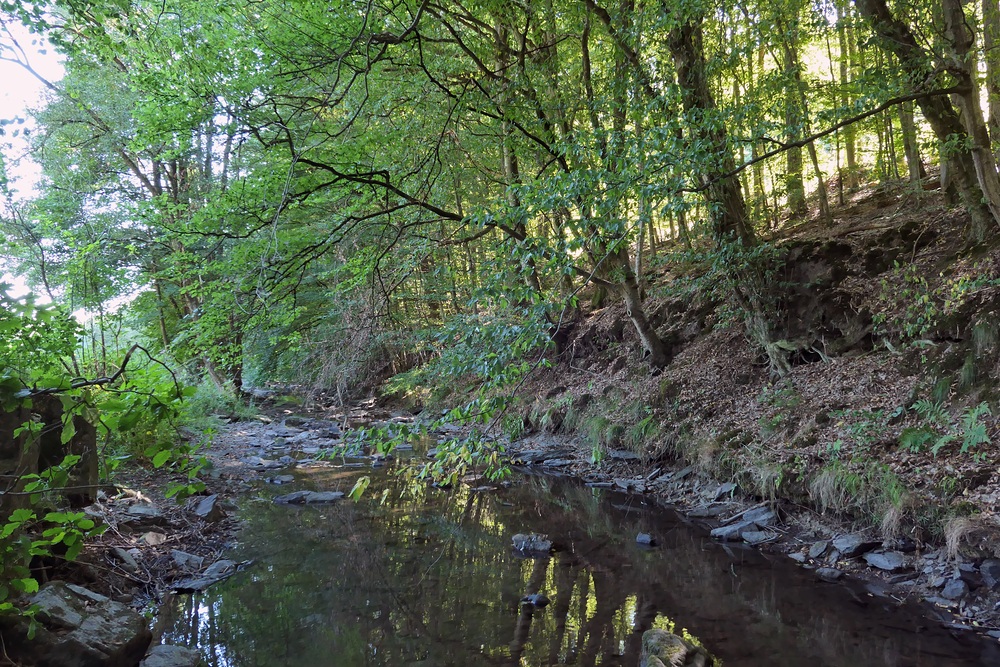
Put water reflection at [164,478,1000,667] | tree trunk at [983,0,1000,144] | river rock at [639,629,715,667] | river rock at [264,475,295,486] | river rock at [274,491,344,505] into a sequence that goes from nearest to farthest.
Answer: river rock at [639,629,715,667] → water reflection at [164,478,1000,667] → tree trunk at [983,0,1000,144] → river rock at [274,491,344,505] → river rock at [264,475,295,486]

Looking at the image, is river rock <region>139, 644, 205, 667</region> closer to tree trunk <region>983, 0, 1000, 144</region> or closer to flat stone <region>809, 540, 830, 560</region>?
flat stone <region>809, 540, 830, 560</region>

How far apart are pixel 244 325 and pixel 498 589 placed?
4469mm

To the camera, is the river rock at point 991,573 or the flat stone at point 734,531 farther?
the flat stone at point 734,531

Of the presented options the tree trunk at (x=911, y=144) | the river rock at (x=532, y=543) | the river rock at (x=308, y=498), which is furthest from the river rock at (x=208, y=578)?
the tree trunk at (x=911, y=144)

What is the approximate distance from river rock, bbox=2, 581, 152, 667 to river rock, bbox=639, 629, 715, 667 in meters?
3.87

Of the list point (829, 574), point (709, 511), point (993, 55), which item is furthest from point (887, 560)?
point (993, 55)

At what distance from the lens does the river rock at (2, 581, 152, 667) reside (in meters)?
3.81

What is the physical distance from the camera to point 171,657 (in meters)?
4.55

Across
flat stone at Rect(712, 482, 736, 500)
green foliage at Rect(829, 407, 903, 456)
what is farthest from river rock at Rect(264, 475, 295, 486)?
green foliage at Rect(829, 407, 903, 456)

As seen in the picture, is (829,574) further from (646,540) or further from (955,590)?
(646,540)

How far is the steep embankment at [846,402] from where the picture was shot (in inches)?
221

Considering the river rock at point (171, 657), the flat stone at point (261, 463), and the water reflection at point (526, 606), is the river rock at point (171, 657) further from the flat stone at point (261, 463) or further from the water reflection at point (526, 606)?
the flat stone at point (261, 463)

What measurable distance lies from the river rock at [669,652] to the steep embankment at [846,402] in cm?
190

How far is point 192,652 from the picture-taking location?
4.70 metres
